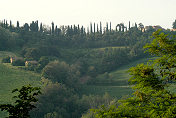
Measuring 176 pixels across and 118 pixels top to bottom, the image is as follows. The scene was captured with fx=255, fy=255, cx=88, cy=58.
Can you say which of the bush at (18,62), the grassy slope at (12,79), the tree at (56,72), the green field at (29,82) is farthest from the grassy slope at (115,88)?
the bush at (18,62)

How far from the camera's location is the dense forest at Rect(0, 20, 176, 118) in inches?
2884

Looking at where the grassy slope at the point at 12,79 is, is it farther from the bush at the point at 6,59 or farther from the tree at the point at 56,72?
the bush at the point at 6,59

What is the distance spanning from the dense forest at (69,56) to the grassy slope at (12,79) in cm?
320

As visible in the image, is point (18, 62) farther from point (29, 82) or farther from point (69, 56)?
point (69, 56)

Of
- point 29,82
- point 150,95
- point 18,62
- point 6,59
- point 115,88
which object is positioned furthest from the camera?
point 6,59

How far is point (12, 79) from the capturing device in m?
79.9

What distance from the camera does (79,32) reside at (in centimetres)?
14938

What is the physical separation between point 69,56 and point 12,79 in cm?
4696

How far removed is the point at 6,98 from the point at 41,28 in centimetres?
7894

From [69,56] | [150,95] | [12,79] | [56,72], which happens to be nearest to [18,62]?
[56,72]

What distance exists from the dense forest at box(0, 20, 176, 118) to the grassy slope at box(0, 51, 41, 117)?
3201mm

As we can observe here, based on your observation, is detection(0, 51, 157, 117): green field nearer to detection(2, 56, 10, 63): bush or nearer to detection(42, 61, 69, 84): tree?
detection(42, 61, 69, 84): tree

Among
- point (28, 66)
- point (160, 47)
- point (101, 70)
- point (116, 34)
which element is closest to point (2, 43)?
point (28, 66)

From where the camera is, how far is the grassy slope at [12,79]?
6979cm
